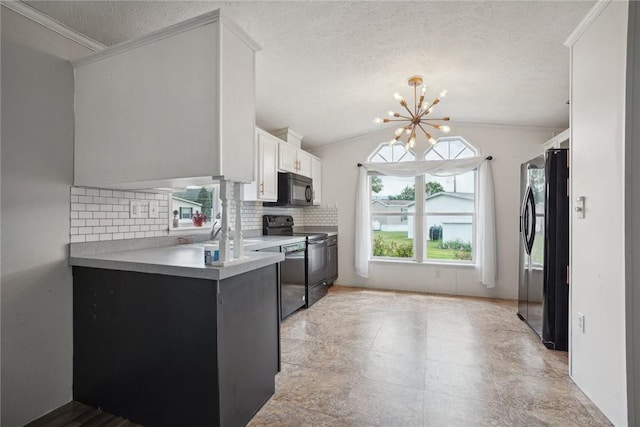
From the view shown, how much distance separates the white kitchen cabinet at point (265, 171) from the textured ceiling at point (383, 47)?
35 cm

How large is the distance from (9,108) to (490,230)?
4.82 metres

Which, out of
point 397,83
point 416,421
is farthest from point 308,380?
point 397,83

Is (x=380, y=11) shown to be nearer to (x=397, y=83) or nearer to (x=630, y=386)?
(x=397, y=83)

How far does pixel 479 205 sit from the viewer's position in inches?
169

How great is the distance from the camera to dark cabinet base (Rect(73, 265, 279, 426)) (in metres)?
1.47

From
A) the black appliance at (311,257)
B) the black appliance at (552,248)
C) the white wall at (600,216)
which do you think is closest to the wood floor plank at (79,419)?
the black appliance at (311,257)

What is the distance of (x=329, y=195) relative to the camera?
5059 mm

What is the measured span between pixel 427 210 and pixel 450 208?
334mm

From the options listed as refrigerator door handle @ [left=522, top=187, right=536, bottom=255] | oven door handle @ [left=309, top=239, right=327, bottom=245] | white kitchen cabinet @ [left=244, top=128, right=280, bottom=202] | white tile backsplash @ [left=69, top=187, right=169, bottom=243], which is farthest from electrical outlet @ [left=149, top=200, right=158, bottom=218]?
refrigerator door handle @ [left=522, top=187, right=536, bottom=255]

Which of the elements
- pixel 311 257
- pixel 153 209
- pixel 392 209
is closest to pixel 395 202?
pixel 392 209

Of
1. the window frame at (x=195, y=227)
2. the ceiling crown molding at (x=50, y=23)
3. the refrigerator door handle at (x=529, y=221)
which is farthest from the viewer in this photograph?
the refrigerator door handle at (x=529, y=221)

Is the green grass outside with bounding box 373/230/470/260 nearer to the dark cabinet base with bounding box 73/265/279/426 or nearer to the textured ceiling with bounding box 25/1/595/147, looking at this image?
the textured ceiling with bounding box 25/1/595/147

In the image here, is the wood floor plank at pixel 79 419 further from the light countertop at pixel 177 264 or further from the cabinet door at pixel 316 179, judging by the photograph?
the cabinet door at pixel 316 179

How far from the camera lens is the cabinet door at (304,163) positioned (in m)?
4.27
